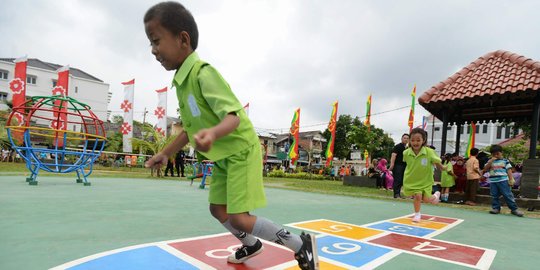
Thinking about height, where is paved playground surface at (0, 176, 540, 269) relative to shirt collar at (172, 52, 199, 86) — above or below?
below

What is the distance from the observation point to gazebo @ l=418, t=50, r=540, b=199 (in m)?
8.30

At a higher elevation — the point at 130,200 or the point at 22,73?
the point at 22,73

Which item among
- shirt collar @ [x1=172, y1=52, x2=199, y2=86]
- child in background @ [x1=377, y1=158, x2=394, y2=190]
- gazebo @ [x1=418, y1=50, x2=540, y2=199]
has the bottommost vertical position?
child in background @ [x1=377, y1=158, x2=394, y2=190]

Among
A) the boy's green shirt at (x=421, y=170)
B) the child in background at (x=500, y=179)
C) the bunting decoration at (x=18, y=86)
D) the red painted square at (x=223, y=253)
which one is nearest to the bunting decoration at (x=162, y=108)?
the bunting decoration at (x=18, y=86)

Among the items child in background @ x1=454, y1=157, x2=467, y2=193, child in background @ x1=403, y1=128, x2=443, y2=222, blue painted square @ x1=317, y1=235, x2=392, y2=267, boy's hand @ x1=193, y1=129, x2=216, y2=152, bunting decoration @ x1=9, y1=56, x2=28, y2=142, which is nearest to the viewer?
boy's hand @ x1=193, y1=129, x2=216, y2=152

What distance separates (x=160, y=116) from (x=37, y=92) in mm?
25297

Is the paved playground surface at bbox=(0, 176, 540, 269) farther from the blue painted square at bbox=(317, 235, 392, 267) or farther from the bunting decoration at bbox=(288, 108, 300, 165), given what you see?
the bunting decoration at bbox=(288, 108, 300, 165)

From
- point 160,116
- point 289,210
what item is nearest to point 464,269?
point 289,210

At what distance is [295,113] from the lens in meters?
26.6

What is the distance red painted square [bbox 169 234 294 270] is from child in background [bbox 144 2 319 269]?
1.55ft

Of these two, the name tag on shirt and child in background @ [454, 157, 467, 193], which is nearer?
the name tag on shirt

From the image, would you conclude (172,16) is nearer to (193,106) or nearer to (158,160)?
(193,106)

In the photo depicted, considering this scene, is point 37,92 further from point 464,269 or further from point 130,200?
point 464,269

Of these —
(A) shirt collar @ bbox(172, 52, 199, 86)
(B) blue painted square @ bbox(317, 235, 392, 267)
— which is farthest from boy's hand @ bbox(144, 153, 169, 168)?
(B) blue painted square @ bbox(317, 235, 392, 267)
